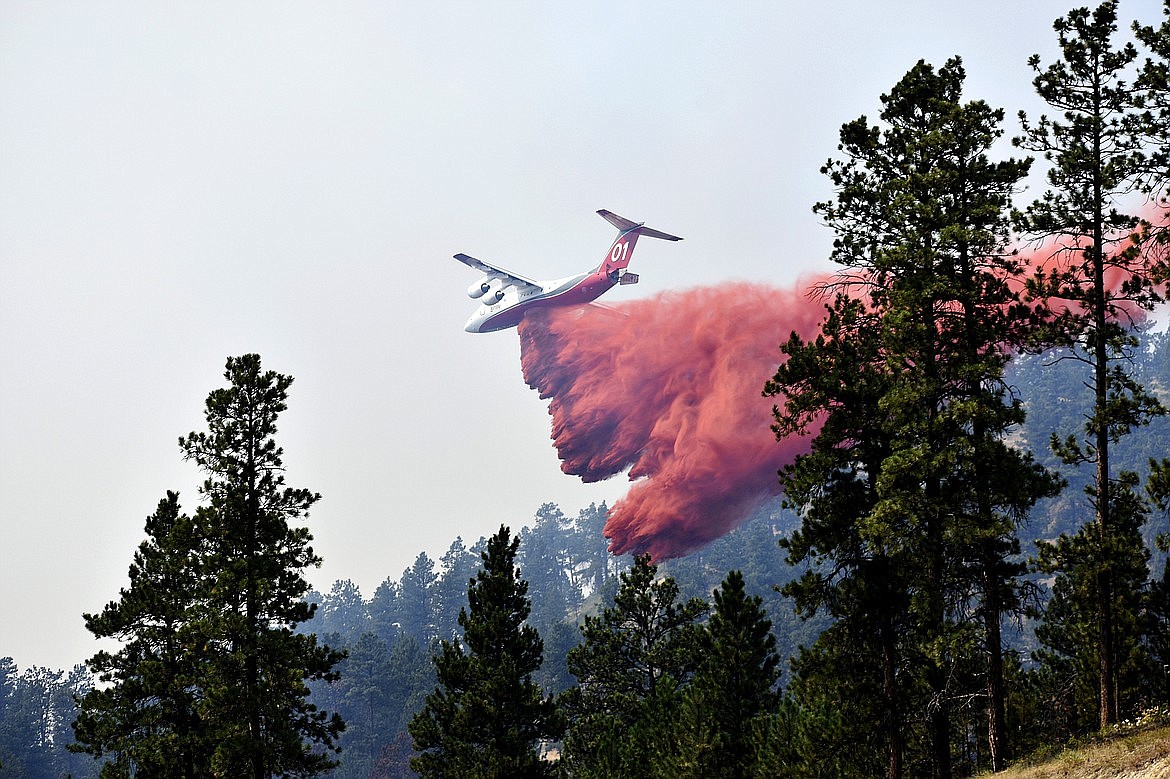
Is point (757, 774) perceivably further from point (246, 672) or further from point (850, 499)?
point (246, 672)

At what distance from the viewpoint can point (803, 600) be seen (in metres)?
22.9

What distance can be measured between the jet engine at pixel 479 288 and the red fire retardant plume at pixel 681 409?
14071 mm

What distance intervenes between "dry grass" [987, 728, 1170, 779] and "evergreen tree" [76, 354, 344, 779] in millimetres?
16821

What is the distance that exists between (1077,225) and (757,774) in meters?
18.6

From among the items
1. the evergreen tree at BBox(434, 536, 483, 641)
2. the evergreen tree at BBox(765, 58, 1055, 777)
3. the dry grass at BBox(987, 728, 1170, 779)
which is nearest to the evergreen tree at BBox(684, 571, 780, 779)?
the evergreen tree at BBox(765, 58, 1055, 777)

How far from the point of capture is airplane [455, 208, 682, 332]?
7256 centimetres

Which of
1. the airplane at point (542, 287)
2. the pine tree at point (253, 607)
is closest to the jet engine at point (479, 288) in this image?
the airplane at point (542, 287)

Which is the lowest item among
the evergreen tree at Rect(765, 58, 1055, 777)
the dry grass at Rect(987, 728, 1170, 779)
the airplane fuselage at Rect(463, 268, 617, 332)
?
the dry grass at Rect(987, 728, 1170, 779)

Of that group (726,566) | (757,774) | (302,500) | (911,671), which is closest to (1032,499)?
(911,671)

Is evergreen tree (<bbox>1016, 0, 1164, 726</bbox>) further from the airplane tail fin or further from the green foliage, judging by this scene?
the green foliage

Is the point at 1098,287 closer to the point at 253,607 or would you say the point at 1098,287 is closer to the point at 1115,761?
the point at 1115,761

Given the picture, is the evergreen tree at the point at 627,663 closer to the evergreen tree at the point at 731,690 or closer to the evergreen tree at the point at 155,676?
the evergreen tree at the point at 731,690

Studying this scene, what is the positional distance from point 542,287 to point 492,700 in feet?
151

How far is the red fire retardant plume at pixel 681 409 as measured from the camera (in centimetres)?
6100
